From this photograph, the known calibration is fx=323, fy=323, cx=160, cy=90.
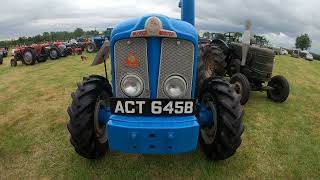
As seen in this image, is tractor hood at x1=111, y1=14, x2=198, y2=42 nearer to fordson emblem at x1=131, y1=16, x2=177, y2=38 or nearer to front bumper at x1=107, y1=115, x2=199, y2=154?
fordson emblem at x1=131, y1=16, x2=177, y2=38

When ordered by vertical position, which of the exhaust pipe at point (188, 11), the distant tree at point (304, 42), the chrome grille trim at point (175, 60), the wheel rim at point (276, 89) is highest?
the exhaust pipe at point (188, 11)

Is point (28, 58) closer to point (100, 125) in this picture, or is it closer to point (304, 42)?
point (100, 125)

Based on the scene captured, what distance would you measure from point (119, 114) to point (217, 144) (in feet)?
4.44

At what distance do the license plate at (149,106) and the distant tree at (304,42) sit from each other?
278 feet

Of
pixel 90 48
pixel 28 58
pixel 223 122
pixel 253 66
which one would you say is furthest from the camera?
pixel 90 48

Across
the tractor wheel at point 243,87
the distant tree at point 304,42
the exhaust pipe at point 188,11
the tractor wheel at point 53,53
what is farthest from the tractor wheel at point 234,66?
the distant tree at point 304,42

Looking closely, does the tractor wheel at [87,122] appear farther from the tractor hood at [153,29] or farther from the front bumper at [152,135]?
the tractor hood at [153,29]

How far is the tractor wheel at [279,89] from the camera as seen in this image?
25.4ft

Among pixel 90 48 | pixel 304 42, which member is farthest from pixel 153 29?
pixel 304 42

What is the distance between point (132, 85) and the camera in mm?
3840

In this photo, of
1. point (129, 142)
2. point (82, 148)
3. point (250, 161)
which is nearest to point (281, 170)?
point (250, 161)

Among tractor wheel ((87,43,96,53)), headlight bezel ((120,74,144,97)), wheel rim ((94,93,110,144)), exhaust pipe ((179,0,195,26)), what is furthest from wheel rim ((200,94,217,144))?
tractor wheel ((87,43,96,53))

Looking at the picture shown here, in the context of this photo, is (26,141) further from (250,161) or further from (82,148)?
(250,161)

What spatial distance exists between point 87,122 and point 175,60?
1.32 meters
